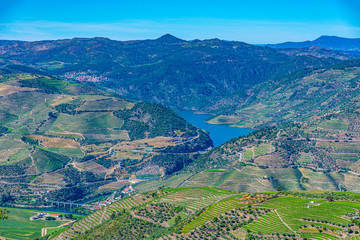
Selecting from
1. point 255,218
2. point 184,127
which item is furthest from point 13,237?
point 184,127

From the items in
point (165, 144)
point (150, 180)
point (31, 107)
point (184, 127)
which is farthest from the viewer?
point (31, 107)

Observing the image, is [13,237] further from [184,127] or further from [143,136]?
[184,127]

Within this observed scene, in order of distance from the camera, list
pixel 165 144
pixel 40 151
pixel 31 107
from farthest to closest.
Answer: pixel 31 107 < pixel 165 144 < pixel 40 151

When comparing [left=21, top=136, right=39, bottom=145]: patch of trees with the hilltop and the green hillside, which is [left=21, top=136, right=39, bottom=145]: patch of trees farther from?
the green hillside

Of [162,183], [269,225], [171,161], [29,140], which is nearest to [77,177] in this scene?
[162,183]

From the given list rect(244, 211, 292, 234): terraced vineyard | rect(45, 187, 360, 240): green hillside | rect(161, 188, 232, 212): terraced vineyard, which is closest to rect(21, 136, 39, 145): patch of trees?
rect(45, 187, 360, 240): green hillside

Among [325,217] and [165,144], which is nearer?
[325,217]
